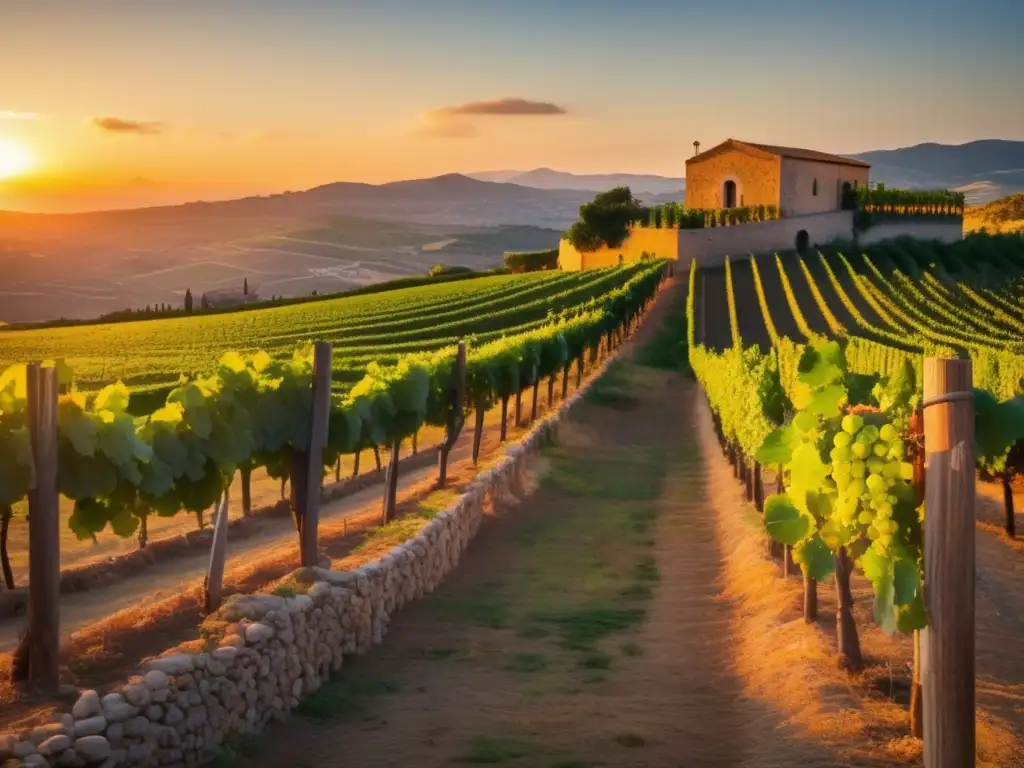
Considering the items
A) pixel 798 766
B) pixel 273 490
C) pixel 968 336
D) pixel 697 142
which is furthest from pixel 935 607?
pixel 697 142

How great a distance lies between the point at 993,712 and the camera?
6730mm

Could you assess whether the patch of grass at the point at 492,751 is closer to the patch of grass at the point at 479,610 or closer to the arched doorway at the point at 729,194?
the patch of grass at the point at 479,610

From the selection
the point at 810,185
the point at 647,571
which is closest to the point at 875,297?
the point at 810,185

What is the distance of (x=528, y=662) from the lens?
29.7 feet

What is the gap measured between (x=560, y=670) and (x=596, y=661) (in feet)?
1.23

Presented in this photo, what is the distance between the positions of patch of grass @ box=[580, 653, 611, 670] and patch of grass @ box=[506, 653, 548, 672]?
313 mm

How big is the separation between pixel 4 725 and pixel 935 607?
4826 mm

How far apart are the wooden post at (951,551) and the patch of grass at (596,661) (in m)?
3.87

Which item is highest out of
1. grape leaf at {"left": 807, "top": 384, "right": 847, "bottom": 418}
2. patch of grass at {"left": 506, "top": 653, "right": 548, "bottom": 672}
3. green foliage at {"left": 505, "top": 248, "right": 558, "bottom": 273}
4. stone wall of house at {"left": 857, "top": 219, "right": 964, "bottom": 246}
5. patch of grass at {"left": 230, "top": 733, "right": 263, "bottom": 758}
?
stone wall of house at {"left": 857, "top": 219, "right": 964, "bottom": 246}

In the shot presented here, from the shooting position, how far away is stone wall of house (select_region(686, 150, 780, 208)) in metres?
69.7

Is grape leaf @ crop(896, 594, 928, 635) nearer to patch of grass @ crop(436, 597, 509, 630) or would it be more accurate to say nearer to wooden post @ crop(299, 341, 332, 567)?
patch of grass @ crop(436, 597, 509, 630)

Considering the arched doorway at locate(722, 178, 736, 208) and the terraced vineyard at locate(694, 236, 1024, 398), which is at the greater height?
the arched doorway at locate(722, 178, 736, 208)

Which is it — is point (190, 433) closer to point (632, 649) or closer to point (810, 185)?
point (632, 649)

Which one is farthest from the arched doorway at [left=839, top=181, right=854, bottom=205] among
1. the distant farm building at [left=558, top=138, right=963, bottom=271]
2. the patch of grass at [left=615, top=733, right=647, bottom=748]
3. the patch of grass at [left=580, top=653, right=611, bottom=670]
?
the patch of grass at [left=615, top=733, right=647, bottom=748]
